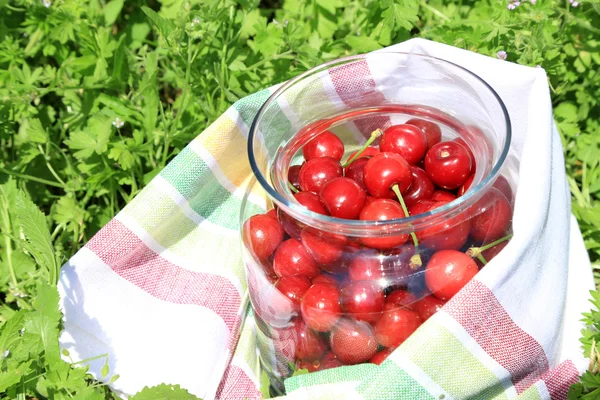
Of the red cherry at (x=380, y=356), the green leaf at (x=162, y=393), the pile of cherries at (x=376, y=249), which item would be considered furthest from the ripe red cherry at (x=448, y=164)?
the green leaf at (x=162, y=393)

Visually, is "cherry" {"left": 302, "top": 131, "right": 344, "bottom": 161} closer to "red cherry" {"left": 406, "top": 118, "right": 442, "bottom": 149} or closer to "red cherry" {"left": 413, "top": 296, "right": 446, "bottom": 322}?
"red cherry" {"left": 406, "top": 118, "right": 442, "bottom": 149}

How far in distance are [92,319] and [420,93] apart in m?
0.88

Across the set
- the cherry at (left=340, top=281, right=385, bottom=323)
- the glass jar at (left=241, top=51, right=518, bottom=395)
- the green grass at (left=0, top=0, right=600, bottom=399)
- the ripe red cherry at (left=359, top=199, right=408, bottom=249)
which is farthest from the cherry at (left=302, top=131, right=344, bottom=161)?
the green grass at (left=0, top=0, right=600, bottom=399)

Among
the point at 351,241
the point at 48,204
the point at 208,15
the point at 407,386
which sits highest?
the point at 208,15

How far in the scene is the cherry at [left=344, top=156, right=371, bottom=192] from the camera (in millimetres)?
1479

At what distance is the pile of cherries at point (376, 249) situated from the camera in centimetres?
134

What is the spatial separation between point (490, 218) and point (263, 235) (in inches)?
17.6

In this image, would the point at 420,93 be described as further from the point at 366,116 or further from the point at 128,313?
the point at 128,313

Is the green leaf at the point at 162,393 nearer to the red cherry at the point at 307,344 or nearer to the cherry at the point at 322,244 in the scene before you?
the red cherry at the point at 307,344

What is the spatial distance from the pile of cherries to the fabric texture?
0.27 ft

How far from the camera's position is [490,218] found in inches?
55.7

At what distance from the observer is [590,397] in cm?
137

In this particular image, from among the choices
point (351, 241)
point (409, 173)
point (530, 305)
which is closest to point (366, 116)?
point (409, 173)

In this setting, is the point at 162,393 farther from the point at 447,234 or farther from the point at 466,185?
the point at 466,185
